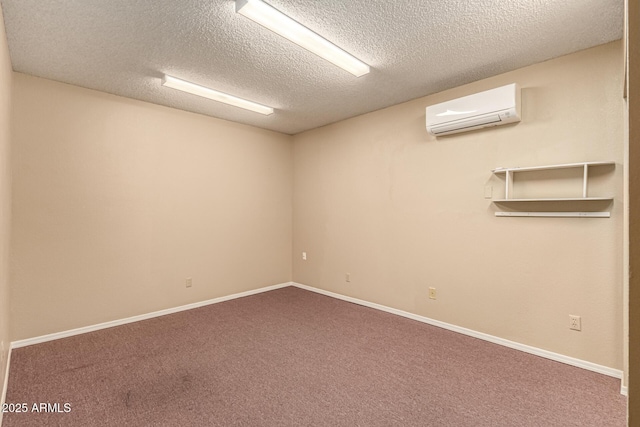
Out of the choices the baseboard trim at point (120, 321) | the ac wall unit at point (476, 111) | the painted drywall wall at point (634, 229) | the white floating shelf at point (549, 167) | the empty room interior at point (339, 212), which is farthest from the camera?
the baseboard trim at point (120, 321)

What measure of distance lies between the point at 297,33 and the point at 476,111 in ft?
6.05

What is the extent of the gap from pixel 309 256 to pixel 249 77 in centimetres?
289

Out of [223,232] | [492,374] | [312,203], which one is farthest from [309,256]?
[492,374]

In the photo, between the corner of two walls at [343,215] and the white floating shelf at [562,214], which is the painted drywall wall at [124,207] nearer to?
the corner of two walls at [343,215]

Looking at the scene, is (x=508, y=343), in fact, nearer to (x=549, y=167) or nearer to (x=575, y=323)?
(x=575, y=323)

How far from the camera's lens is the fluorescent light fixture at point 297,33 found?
200 centimetres

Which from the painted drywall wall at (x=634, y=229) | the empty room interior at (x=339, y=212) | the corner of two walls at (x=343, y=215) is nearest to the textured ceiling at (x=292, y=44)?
the empty room interior at (x=339, y=212)

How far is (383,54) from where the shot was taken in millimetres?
2625

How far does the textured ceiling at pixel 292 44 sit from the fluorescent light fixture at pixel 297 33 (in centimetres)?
6

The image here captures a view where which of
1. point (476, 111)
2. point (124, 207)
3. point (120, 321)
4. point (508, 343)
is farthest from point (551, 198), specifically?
point (120, 321)

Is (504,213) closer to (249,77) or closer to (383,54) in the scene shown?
(383,54)

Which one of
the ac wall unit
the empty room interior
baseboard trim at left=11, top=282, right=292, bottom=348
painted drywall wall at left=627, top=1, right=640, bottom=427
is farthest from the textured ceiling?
baseboard trim at left=11, top=282, right=292, bottom=348

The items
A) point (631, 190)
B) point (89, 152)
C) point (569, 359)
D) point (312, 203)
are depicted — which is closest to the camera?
point (631, 190)

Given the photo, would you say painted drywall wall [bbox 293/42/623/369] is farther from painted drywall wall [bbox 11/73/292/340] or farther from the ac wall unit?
painted drywall wall [bbox 11/73/292/340]
